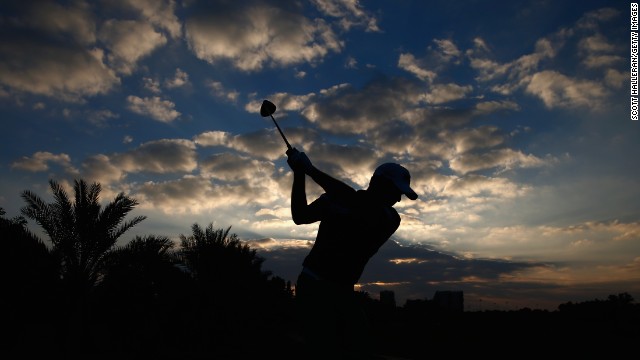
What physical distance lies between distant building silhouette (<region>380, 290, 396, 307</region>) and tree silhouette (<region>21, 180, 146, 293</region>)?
60.3 feet

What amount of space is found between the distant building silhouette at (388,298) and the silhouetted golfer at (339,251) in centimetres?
2754

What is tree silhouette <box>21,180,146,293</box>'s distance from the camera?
47.6ft

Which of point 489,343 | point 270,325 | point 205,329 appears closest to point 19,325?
point 205,329

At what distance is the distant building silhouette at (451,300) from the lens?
22062 mm

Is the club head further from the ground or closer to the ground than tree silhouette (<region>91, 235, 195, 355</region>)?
further from the ground

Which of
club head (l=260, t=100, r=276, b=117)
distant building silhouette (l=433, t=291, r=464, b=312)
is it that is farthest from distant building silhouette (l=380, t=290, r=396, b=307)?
club head (l=260, t=100, r=276, b=117)

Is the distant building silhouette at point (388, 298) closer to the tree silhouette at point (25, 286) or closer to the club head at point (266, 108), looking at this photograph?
the tree silhouette at point (25, 286)

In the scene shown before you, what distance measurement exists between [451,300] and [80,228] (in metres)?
16.0

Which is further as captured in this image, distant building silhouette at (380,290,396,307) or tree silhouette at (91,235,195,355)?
distant building silhouette at (380,290,396,307)

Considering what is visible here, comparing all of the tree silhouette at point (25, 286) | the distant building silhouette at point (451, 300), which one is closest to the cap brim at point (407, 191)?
the tree silhouette at point (25, 286)

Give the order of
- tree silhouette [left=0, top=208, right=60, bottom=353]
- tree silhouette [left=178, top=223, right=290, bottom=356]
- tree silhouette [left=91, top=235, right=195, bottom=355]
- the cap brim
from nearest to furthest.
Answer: the cap brim < tree silhouette [left=0, top=208, right=60, bottom=353] < tree silhouette [left=91, top=235, right=195, bottom=355] < tree silhouette [left=178, top=223, right=290, bottom=356]

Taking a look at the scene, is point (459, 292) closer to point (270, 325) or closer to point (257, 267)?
point (257, 267)

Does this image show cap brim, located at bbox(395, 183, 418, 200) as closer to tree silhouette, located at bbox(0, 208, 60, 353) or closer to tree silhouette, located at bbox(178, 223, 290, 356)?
tree silhouette, located at bbox(0, 208, 60, 353)

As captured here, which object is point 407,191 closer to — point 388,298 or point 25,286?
point 25,286
